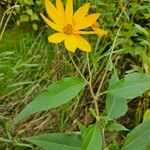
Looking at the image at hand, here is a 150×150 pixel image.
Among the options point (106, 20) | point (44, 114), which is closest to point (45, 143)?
point (44, 114)

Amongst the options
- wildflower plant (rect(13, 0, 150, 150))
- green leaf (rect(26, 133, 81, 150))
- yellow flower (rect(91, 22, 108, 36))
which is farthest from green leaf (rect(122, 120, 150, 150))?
yellow flower (rect(91, 22, 108, 36))

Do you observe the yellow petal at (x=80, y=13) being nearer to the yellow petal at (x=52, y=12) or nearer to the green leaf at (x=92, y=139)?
the yellow petal at (x=52, y=12)

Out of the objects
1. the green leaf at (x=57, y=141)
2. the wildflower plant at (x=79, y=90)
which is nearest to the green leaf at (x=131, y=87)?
the wildflower plant at (x=79, y=90)

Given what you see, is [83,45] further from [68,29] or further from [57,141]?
[57,141]

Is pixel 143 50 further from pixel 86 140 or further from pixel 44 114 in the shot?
pixel 86 140

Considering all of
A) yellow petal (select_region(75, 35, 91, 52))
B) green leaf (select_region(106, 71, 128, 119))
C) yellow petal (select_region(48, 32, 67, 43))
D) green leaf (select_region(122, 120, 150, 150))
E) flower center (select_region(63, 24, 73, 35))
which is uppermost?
flower center (select_region(63, 24, 73, 35))

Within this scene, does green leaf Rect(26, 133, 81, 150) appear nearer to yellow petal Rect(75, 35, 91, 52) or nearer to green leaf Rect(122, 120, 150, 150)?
green leaf Rect(122, 120, 150, 150)

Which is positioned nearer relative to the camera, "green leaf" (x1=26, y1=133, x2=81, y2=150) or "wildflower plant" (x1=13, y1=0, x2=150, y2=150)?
"wildflower plant" (x1=13, y1=0, x2=150, y2=150)

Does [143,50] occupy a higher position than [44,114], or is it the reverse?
[143,50]
